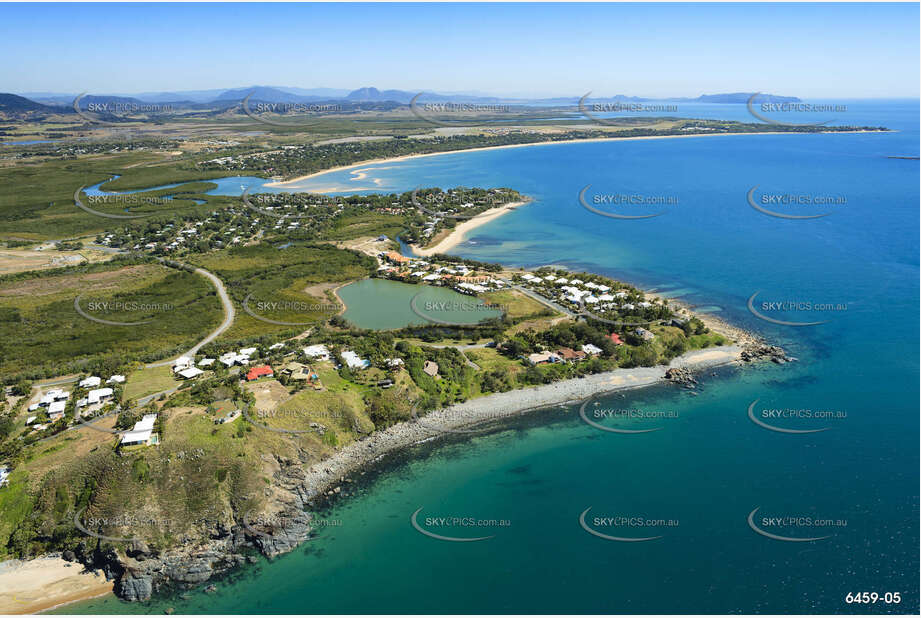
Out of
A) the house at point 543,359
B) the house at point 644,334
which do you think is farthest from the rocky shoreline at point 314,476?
the house at point 644,334

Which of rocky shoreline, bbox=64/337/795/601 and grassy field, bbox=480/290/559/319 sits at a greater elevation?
grassy field, bbox=480/290/559/319

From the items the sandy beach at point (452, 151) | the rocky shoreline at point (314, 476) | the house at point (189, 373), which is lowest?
the rocky shoreline at point (314, 476)

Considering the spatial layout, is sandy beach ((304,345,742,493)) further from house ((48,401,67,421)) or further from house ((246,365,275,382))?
house ((48,401,67,421))

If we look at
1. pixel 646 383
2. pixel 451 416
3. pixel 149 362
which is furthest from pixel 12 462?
pixel 646 383

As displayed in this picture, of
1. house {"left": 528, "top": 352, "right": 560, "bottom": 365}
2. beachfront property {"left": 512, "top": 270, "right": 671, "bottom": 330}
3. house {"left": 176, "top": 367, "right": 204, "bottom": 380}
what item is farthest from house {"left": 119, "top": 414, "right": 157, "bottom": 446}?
beachfront property {"left": 512, "top": 270, "right": 671, "bottom": 330}

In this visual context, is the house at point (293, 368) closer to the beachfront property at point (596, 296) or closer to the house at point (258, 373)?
the house at point (258, 373)
